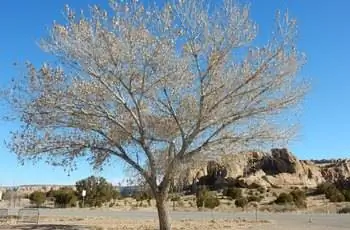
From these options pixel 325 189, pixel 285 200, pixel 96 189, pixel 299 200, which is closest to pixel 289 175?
pixel 325 189

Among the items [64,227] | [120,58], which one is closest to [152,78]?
[120,58]

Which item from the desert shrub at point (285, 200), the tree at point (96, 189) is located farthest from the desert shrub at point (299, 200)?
the tree at point (96, 189)

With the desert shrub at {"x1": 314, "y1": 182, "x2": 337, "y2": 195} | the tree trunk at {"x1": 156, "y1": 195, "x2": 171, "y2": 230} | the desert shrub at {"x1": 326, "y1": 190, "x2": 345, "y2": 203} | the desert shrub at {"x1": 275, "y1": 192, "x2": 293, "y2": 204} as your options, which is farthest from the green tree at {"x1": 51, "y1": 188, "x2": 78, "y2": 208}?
the tree trunk at {"x1": 156, "y1": 195, "x2": 171, "y2": 230}

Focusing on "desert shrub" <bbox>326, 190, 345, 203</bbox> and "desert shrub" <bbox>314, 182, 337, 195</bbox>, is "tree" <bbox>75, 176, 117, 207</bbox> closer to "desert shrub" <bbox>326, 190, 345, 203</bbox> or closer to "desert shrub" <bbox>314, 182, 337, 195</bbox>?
"desert shrub" <bbox>326, 190, 345, 203</bbox>

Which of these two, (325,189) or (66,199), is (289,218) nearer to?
(66,199)

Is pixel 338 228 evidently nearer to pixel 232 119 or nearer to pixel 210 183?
pixel 232 119

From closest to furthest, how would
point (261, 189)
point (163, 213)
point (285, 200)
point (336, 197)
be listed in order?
point (163, 213)
point (285, 200)
point (336, 197)
point (261, 189)

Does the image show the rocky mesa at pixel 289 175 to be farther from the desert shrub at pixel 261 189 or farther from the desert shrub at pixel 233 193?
the desert shrub at pixel 233 193

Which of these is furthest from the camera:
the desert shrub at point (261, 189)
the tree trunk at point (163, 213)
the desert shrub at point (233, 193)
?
the desert shrub at point (261, 189)

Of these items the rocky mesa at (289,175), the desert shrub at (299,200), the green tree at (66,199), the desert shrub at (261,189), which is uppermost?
the rocky mesa at (289,175)

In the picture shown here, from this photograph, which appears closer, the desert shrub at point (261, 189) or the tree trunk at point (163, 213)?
the tree trunk at point (163, 213)

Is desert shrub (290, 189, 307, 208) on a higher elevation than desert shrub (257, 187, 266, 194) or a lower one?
lower

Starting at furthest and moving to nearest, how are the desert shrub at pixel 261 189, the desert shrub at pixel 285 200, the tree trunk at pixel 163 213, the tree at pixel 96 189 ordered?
the desert shrub at pixel 261 189
the tree at pixel 96 189
the desert shrub at pixel 285 200
the tree trunk at pixel 163 213

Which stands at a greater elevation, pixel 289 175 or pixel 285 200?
pixel 289 175
